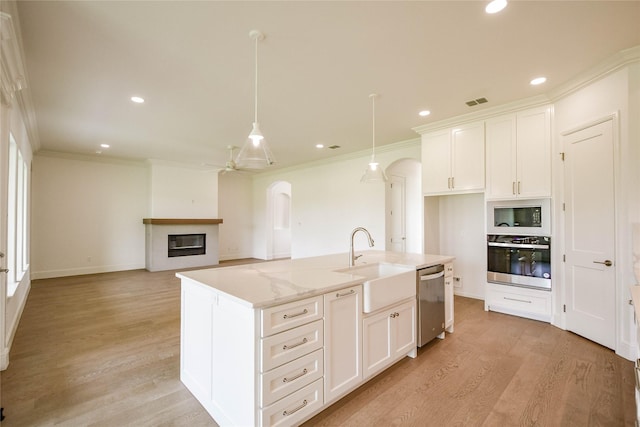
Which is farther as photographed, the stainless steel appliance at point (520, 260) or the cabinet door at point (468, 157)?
the cabinet door at point (468, 157)

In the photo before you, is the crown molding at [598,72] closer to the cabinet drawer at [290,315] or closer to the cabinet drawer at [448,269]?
the cabinet drawer at [448,269]

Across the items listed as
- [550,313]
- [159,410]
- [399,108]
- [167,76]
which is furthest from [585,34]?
[159,410]

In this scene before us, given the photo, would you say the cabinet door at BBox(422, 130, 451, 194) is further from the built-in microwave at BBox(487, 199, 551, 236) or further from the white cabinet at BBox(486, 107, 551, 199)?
the built-in microwave at BBox(487, 199, 551, 236)

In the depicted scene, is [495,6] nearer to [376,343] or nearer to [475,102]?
[475,102]

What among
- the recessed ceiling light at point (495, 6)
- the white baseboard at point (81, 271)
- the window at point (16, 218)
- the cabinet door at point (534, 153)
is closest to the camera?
the recessed ceiling light at point (495, 6)

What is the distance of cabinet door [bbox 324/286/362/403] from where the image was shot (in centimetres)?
194

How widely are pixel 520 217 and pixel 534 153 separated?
32.0 inches

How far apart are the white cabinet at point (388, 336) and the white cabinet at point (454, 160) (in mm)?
2308

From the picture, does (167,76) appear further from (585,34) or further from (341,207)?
(341,207)

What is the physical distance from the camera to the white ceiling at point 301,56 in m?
2.07

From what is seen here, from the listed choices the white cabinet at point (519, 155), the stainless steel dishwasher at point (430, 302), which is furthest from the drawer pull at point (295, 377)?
the white cabinet at point (519, 155)

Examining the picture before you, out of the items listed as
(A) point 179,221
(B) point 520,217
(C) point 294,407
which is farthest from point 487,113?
(A) point 179,221

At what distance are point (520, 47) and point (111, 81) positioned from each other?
154 inches

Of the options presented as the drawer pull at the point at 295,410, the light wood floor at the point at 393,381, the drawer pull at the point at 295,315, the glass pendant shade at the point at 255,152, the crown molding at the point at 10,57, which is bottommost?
the light wood floor at the point at 393,381
